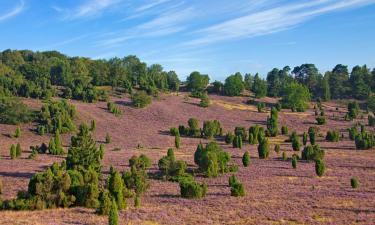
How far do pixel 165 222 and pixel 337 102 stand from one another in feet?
416

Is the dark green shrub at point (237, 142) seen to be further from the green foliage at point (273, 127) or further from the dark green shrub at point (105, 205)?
the dark green shrub at point (105, 205)

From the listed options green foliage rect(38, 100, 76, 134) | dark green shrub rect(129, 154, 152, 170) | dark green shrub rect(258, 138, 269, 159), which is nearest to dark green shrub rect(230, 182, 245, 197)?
dark green shrub rect(129, 154, 152, 170)

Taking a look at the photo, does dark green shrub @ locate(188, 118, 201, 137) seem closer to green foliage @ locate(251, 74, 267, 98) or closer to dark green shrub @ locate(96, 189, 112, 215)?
green foliage @ locate(251, 74, 267, 98)

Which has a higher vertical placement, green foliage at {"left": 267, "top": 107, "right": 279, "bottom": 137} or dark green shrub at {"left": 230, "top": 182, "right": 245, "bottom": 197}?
green foliage at {"left": 267, "top": 107, "right": 279, "bottom": 137}

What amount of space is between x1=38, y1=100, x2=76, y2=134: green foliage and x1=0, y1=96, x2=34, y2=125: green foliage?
248cm

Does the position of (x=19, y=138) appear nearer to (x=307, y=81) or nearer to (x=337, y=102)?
(x=337, y=102)

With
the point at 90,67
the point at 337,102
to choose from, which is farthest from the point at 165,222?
the point at 337,102

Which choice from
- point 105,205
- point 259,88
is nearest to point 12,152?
point 105,205

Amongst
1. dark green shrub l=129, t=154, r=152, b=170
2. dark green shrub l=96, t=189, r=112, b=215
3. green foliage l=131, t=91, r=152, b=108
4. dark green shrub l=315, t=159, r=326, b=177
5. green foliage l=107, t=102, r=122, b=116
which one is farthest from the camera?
green foliage l=131, t=91, r=152, b=108

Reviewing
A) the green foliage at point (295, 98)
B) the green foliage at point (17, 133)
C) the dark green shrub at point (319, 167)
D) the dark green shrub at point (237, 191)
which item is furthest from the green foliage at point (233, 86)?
the dark green shrub at point (237, 191)

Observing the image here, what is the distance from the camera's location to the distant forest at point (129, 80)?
10681cm

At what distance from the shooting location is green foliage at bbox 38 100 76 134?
257ft

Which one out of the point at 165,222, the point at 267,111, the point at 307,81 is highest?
the point at 307,81

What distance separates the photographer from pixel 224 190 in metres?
40.2
